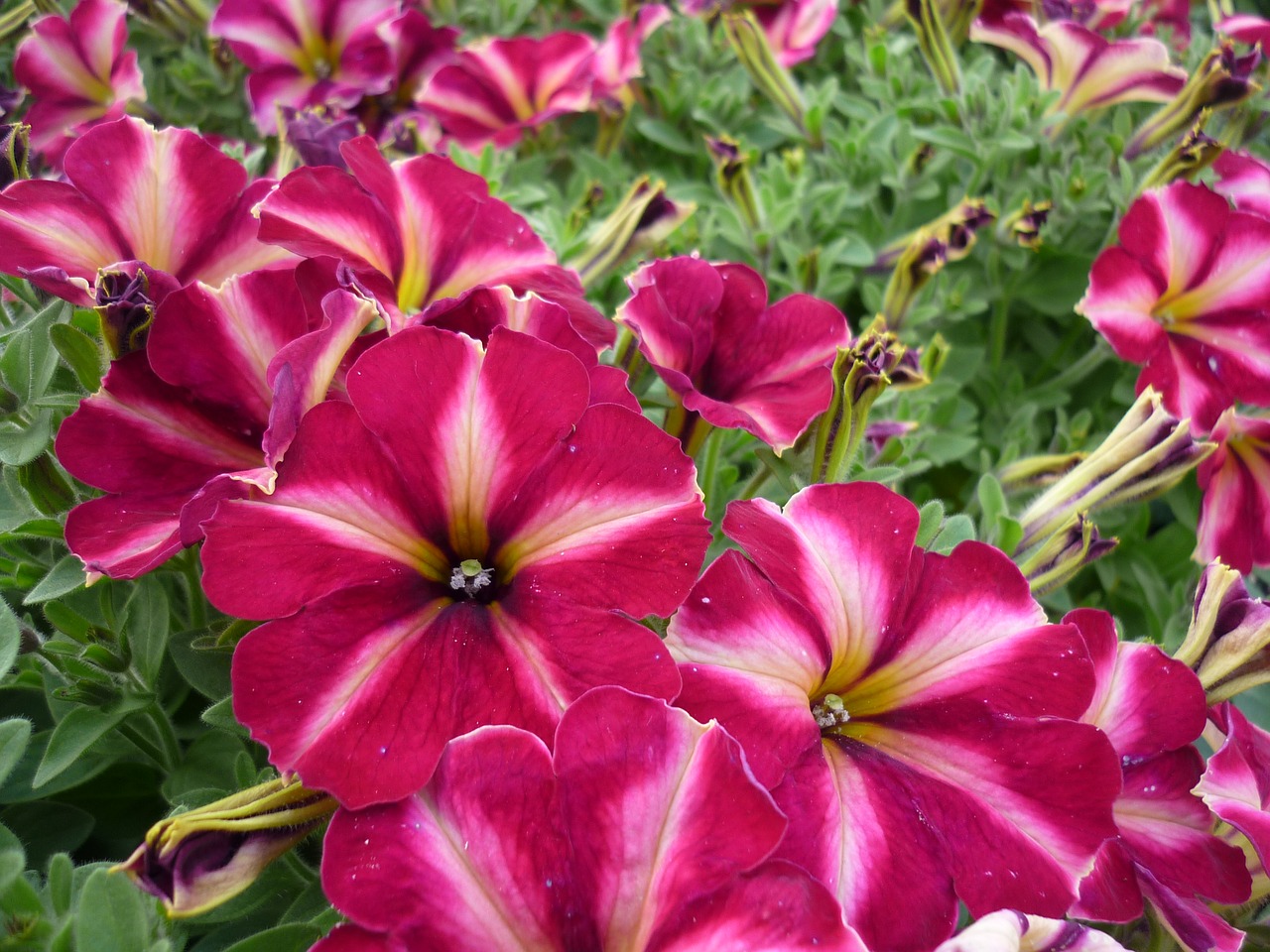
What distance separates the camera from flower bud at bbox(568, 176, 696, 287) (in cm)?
115

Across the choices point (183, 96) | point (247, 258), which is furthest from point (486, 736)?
point (183, 96)

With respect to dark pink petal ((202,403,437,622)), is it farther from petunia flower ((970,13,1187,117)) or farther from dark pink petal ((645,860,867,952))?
petunia flower ((970,13,1187,117))

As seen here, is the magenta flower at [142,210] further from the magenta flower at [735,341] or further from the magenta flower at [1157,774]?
the magenta flower at [1157,774]

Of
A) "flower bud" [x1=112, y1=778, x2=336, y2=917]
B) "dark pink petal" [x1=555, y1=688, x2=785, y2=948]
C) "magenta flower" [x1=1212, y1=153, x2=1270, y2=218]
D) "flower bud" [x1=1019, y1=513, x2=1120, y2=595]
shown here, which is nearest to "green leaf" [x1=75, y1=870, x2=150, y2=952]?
"flower bud" [x1=112, y1=778, x2=336, y2=917]

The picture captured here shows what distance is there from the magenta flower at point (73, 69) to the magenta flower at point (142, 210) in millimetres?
592

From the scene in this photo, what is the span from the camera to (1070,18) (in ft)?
5.30

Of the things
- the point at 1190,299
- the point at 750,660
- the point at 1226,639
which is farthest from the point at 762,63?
the point at 750,660

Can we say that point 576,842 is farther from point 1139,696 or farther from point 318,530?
point 1139,696

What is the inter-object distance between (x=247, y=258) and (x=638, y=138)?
1.22m

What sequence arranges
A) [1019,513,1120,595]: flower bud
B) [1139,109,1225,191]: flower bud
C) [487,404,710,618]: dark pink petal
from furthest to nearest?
[1139,109,1225,191]: flower bud, [1019,513,1120,595]: flower bud, [487,404,710,618]: dark pink petal

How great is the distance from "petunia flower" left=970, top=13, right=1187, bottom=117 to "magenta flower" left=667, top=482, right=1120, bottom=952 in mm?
1093

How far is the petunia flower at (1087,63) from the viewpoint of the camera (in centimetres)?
147

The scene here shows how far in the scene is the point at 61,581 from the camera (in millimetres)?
747

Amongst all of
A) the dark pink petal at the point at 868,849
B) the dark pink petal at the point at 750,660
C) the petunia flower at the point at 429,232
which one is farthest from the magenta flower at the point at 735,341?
the dark pink petal at the point at 868,849
